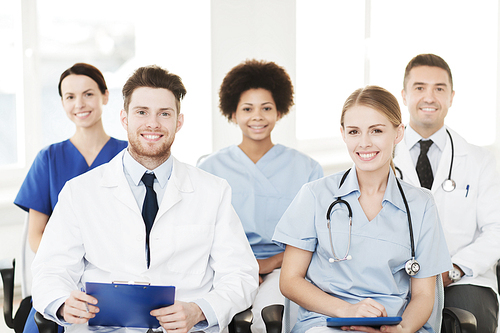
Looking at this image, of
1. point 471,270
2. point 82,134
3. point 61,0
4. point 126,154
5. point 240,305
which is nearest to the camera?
point 240,305

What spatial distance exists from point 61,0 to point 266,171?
1892mm

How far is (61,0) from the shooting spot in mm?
3250

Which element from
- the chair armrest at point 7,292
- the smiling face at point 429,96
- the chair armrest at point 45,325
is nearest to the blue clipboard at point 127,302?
the chair armrest at point 45,325

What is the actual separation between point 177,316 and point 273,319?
0.97 ft

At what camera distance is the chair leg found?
1.54 meters

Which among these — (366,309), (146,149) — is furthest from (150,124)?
(366,309)

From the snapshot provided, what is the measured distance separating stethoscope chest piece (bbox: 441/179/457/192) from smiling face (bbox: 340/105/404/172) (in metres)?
0.70

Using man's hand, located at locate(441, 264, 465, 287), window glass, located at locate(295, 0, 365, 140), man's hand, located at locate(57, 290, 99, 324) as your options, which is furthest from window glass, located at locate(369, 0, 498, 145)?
man's hand, located at locate(57, 290, 99, 324)

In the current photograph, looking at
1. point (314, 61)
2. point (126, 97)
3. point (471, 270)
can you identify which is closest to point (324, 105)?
point (314, 61)

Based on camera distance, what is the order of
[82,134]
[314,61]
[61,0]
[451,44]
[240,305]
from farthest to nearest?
[451,44] < [314,61] < [61,0] < [82,134] < [240,305]

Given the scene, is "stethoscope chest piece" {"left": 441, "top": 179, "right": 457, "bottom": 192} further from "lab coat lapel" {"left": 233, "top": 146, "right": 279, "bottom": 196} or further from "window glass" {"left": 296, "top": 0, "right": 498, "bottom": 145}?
"window glass" {"left": 296, "top": 0, "right": 498, "bottom": 145}

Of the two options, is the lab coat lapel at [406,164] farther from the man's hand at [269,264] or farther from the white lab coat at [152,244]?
the white lab coat at [152,244]

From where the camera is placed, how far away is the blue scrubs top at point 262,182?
2340mm

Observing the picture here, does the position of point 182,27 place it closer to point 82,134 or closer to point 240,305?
point 82,134
